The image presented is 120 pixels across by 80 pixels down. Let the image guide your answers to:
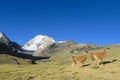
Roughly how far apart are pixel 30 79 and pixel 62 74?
15.1 ft

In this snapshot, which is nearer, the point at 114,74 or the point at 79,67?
the point at 114,74

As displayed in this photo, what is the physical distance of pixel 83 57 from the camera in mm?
46281

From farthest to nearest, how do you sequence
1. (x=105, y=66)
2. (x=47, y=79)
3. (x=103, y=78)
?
(x=105, y=66), (x=47, y=79), (x=103, y=78)

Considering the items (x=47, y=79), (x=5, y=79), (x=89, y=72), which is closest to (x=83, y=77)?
(x=89, y=72)

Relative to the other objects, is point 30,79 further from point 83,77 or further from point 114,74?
point 114,74

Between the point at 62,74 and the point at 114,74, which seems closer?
→ the point at 114,74

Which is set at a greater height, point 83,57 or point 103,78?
point 83,57

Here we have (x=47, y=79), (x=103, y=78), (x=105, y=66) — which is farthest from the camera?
(x=105, y=66)

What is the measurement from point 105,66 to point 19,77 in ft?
42.0

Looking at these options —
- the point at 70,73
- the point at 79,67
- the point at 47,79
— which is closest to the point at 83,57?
the point at 79,67

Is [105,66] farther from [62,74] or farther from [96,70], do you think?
[62,74]

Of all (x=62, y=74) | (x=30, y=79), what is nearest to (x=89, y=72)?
(x=62, y=74)

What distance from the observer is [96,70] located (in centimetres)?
4178

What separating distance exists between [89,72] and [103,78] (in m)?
4.21
